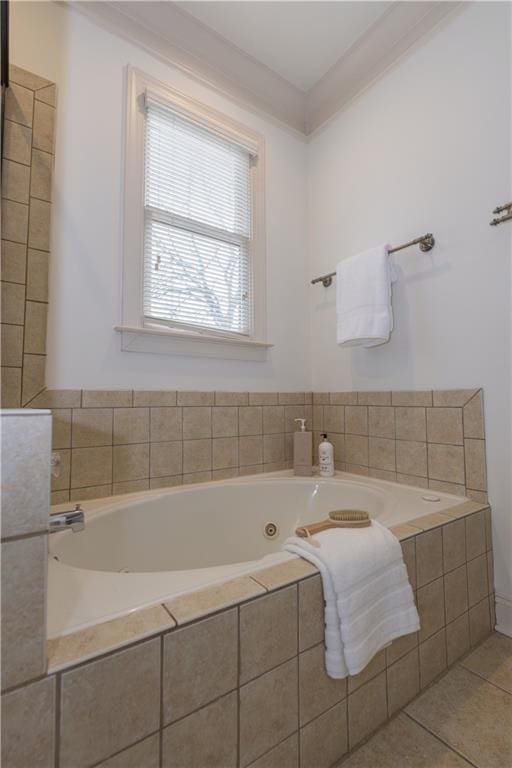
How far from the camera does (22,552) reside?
51 centimetres

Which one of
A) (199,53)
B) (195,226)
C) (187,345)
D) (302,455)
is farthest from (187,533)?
(199,53)

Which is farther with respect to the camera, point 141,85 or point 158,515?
point 141,85

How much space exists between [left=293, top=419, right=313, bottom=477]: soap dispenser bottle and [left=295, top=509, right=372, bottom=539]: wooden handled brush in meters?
0.83

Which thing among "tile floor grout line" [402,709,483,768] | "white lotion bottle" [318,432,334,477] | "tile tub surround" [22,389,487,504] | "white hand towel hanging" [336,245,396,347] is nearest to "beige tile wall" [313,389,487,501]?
"tile tub surround" [22,389,487,504]

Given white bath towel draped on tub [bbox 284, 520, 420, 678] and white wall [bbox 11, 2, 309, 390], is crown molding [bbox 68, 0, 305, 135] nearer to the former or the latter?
white wall [bbox 11, 2, 309, 390]

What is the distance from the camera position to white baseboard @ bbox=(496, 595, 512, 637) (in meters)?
1.30

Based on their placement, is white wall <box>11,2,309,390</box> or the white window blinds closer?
white wall <box>11,2,309,390</box>

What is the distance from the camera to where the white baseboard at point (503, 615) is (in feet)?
4.28

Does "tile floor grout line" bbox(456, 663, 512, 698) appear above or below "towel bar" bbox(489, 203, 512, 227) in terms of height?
below

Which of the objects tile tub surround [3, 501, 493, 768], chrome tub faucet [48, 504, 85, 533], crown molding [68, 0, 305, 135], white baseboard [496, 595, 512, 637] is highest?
crown molding [68, 0, 305, 135]

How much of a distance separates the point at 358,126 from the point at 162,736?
2.60 m

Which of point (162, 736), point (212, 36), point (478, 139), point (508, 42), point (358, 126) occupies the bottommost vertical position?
point (162, 736)

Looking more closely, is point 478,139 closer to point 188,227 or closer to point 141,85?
point 188,227

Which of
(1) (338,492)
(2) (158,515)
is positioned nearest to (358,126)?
(1) (338,492)
